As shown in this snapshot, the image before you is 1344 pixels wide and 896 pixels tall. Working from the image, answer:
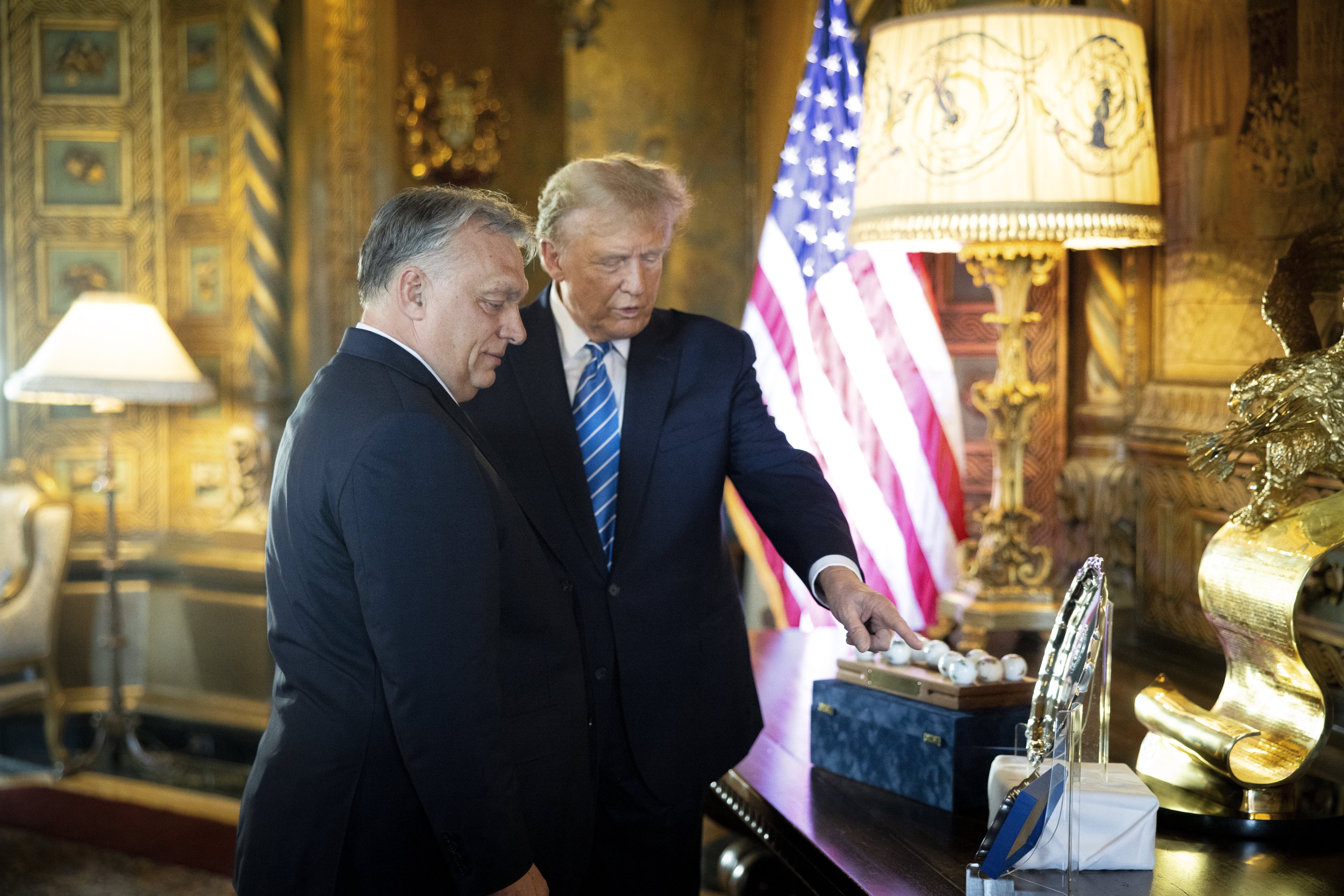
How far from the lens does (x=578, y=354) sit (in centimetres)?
191

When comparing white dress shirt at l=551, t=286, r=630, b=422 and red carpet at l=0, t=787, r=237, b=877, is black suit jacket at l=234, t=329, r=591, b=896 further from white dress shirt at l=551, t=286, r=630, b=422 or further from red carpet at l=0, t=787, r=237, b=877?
red carpet at l=0, t=787, r=237, b=877

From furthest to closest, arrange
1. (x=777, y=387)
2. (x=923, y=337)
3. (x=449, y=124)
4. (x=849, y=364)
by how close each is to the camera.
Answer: (x=449, y=124), (x=777, y=387), (x=849, y=364), (x=923, y=337)

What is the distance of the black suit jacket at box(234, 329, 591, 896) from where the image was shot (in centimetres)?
130

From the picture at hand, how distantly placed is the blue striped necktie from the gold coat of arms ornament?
371 centimetres

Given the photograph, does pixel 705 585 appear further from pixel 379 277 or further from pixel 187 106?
pixel 187 106

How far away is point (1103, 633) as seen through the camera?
1.26m

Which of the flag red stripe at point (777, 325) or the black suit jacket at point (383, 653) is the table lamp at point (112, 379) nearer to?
the flag red stripe at point (777, 325)

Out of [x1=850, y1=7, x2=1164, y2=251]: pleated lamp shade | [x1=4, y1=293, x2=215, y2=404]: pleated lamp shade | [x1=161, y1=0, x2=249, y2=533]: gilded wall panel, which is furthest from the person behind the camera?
[x1=161, y1=0, x2=249, y2=533]: gilded wall panel

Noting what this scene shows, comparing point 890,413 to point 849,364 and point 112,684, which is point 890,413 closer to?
point 849,364

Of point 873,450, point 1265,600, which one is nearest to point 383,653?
point 1265,600

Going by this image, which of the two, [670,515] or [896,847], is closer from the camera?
[896,847]

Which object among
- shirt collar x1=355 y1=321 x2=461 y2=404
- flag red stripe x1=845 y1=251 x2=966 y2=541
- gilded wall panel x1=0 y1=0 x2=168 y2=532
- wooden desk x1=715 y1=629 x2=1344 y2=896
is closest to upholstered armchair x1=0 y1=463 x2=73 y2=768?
gilded wall panel x1=0 y1=0 x2=168 y2=532

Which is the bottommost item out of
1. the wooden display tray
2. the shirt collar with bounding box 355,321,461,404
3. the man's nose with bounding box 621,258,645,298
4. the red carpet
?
the red carpet

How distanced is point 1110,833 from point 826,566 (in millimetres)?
575
